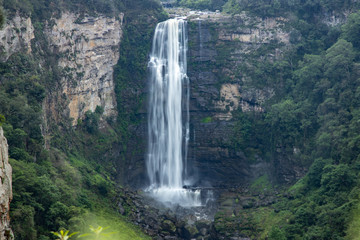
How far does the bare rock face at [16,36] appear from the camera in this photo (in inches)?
1043

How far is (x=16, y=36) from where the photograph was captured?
27.6 meters

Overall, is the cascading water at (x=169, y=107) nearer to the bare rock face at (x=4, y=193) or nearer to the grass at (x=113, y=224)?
the grass at (x=113, y=224)

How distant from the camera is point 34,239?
824 inches

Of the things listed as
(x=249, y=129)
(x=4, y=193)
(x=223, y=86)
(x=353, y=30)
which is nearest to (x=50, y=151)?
(x=4, y=193)

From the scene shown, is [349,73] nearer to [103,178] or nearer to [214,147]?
[214,147]

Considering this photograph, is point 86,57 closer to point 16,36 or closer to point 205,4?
point 16,36

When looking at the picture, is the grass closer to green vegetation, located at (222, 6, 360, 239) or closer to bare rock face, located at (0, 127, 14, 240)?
green vegetation, located at (222, 6, 360, 239)

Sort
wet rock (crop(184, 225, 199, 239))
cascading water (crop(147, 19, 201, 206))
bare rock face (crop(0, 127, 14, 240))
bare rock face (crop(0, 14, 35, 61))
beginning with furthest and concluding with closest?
cascading water (crop(147, 19, 201, 206)) < wet rock (crop(184, 225, 199, 239)) < bare rock face (crop(0, 14, 35, 61)) < bare rock face (crop(0, 127, 14, 240))

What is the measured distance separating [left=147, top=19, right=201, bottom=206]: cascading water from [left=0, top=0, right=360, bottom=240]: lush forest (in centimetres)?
132

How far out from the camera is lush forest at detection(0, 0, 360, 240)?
24281 mm

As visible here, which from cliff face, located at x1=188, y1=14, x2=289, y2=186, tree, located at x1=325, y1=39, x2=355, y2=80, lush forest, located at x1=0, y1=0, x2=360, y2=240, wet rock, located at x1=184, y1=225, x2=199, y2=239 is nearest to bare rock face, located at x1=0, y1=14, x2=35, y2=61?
lush forest, located at x1=0, y1=0, x2=360, y2=240

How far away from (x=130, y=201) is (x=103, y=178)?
7.10ft

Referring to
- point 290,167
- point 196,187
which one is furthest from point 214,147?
point 290,167

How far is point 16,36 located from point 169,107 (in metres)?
13.2
